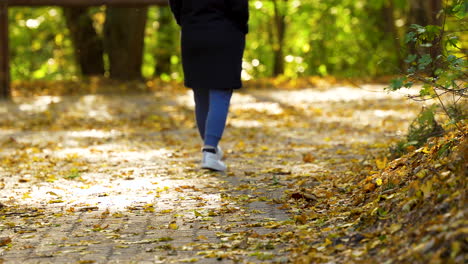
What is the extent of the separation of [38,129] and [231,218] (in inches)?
256

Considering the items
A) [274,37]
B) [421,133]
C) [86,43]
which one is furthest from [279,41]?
[421,133]

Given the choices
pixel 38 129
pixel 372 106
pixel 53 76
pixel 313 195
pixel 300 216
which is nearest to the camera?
pixel 300 216

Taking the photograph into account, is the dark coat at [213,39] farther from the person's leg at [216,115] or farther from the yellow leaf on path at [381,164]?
the yellow leaf on path at [381,164]

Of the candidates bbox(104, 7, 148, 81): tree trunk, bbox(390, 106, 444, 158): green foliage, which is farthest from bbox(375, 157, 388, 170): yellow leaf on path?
bbox(104, 7, 148, 81): tree trunk

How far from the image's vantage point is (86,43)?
65.5 ft

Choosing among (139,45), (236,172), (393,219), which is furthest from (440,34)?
(139,45)

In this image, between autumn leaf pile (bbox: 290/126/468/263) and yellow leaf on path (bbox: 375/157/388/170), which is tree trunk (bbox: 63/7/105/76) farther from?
autumn leaf pile (bbox: 290/126/468/263)

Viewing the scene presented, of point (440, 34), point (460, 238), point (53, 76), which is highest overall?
point (440, 34)

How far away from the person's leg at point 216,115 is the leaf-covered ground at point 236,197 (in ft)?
1.14

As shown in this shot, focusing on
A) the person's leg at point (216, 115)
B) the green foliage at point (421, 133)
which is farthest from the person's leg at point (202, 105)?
the green foliage at point (421, 133)

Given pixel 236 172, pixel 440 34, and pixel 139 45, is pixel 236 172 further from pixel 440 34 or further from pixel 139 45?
pixel 139 45

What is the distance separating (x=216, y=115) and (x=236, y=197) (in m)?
1.37

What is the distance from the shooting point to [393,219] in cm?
413

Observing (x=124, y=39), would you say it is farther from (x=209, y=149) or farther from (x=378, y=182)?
(x=378, y=182)
